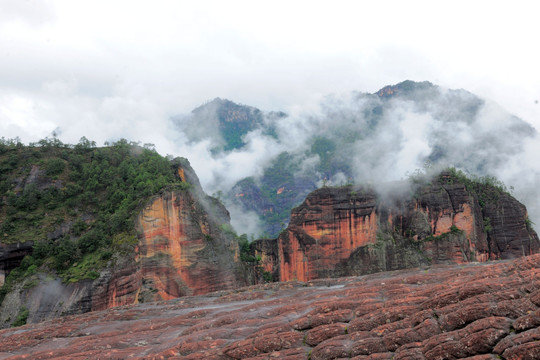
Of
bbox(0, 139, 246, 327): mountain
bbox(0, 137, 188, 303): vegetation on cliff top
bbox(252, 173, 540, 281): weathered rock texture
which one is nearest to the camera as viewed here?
bbox(0, 139, 246, 327): mountain

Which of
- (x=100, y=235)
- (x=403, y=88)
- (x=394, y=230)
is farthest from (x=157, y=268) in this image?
(x=403, y=88)

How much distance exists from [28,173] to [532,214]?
4039 inches

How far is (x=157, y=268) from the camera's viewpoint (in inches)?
1882

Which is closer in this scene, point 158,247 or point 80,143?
point 158,247

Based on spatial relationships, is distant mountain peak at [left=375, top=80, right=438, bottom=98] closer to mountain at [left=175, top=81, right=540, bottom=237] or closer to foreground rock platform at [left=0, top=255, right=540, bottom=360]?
mountain at [left=175, top=81, right=540, bottom=237]

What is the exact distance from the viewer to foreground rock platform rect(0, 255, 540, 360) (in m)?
9.31

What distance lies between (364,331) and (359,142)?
520 ft

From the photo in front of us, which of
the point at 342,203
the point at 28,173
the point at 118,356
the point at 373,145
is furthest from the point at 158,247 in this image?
the point at 373,145

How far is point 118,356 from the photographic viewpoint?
47.8 feet

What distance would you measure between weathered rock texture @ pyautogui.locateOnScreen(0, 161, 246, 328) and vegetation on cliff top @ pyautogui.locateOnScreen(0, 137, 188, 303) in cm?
142

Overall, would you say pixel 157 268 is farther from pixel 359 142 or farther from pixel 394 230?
pixel 359 142

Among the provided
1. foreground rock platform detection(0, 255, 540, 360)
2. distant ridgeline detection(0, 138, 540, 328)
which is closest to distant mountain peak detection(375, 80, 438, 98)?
distant ridgeline detection(0, 138, 540, 328)

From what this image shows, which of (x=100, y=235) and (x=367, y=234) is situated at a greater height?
(x=100, y=235)

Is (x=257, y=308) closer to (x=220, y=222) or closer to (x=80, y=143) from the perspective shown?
(x=220, y=222)
